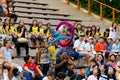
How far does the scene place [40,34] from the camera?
16750 mm

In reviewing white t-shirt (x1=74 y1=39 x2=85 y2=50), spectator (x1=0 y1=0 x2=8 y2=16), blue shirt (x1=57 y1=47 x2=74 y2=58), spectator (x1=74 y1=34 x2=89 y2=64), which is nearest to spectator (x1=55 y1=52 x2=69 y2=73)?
blue shirt (x1=57 y1=47 x2=74 y2=58)

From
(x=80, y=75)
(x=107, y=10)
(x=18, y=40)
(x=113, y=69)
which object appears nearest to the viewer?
(x=80, y=75)

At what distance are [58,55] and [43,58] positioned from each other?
0.60 meters

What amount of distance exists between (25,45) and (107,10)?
10695 millimetres

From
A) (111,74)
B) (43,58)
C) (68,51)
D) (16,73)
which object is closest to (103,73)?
(111,74)

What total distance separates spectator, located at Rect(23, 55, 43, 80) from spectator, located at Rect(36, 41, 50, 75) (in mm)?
698

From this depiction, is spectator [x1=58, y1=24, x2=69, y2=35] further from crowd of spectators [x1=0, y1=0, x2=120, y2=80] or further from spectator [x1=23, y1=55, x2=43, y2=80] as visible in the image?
spectator [x1=23, y1=55, x2=43, y2=80]

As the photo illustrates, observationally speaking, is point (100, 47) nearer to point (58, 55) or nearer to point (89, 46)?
point (89, 46)

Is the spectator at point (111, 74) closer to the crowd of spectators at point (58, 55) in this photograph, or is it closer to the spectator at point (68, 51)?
the crowd of spectators at point (58, 55)

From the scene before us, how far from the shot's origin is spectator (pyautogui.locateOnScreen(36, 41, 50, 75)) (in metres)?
13.2

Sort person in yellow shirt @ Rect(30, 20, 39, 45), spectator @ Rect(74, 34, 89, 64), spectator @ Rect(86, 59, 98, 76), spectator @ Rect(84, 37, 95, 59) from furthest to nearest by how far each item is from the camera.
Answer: person in yellow shirt @ Rect(30, 20, 39, 45)
spectator @ Rect(84, 37, 95, 59)
spectator @ Rect(74, 34, 89, 64)
spectator @ Rect(86, 59, 98, 76)

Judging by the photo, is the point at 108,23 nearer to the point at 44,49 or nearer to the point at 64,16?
the point at 64,16

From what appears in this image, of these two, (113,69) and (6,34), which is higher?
(6,34)

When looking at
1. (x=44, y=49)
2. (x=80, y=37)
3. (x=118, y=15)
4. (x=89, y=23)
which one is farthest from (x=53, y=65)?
(x=118, y=15)
